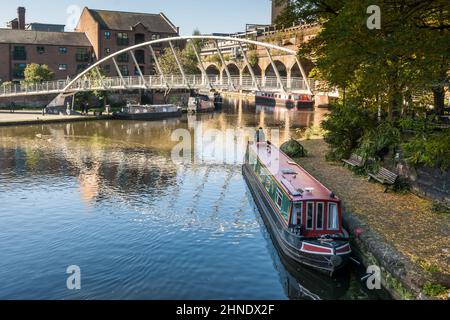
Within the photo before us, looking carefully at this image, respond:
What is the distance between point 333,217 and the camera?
725 inches

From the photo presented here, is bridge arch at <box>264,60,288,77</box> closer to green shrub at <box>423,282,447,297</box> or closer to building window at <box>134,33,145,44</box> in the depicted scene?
building window at <box>134,33,145,44</box>

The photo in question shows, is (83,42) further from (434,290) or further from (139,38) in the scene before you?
(434,290)

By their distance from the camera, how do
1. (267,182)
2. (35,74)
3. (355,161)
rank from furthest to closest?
(35,74) < (355,161) < (267,182)

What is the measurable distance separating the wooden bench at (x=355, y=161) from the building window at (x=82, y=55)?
65.9m

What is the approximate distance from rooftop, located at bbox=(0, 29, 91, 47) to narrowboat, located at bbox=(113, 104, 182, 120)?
81.3 feet

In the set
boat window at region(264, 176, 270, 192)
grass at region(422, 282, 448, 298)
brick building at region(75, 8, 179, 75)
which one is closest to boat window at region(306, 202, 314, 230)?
boat window at region(264, 176, 270, 192)

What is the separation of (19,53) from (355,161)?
66613 millimetres

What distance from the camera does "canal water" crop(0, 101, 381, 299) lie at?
1634 centimetres

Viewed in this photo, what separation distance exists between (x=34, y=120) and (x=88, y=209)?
118 feet

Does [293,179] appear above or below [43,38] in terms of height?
below

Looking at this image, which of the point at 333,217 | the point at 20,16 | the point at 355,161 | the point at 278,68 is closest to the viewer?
the point at 333,217

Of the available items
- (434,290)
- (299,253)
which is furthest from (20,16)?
(434,290)

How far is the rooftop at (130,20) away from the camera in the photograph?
8775 cm

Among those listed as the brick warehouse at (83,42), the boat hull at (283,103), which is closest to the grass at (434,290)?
the boat hull at (283,103)
